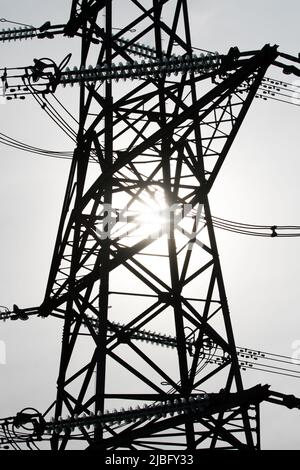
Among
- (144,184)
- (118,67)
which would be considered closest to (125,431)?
(144,184)

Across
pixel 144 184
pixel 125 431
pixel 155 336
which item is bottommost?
pixel 125 431

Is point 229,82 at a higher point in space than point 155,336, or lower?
higher

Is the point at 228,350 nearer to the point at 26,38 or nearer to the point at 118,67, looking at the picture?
the point at 118,67

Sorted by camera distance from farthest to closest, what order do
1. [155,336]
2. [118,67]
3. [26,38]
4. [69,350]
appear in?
[155,336] < [26,38] < [69,350] < [118,67]

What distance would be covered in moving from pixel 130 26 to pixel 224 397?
944 centimetres
